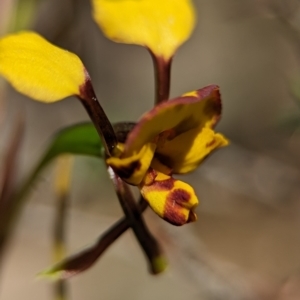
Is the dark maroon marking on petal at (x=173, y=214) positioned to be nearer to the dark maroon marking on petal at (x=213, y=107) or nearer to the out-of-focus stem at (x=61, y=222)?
the dark maroon marking on petal at (x=213, y=107)

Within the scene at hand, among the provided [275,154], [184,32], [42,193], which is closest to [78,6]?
[42,193]

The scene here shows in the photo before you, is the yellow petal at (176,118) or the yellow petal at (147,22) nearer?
the yellow petal at (176,118)

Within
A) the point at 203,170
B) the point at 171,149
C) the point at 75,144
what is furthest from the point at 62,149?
the point at 203,170

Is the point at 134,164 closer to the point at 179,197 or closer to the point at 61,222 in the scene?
the point at 179,197

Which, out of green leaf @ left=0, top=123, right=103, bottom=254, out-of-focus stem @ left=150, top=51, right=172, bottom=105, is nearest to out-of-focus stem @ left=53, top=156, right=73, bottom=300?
green leaf @ left=0, top=123, right=103, bottom=254

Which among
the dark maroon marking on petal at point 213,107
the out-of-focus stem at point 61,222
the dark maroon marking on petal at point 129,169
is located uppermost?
the dark maroon marking on petal at point 213,107

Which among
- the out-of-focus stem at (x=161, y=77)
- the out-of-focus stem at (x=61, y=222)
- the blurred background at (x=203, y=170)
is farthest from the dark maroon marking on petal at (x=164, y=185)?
the blurred background at (x=203, y=170)
